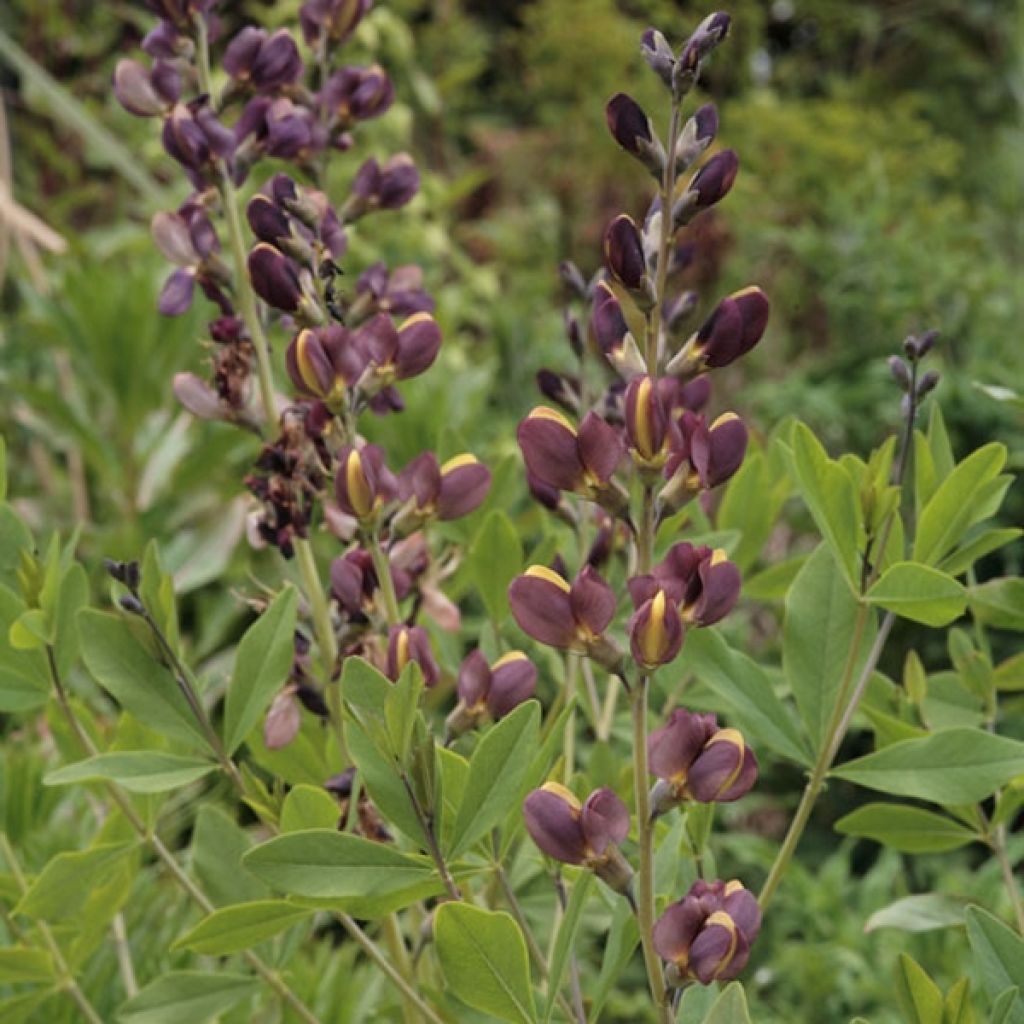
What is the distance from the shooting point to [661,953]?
0.39m

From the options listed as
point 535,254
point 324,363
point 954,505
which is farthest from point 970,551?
point 535,254

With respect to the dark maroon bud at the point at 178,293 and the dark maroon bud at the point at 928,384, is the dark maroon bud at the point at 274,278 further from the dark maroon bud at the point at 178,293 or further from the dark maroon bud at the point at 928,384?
the dark maroon bud at the point at 928,384

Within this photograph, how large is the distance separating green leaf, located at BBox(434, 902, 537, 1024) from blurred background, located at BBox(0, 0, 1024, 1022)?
0.89 ft

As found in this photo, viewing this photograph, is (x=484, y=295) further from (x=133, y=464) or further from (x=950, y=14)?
(x=950, y=14)

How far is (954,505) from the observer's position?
511 millimetres

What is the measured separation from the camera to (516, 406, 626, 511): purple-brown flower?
40cm

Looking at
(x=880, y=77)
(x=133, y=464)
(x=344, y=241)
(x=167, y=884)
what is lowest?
(x=880, y=77)

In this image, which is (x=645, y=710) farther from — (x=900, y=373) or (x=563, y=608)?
(x=900, y=373)

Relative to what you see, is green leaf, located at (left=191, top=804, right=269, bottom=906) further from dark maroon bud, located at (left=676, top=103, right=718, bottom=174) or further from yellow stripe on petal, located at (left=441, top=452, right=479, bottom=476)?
dark maroon bud, located at (left=676, top=103, right=718, bottom=174)

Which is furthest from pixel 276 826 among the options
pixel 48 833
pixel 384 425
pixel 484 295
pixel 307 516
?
pixel 484 295

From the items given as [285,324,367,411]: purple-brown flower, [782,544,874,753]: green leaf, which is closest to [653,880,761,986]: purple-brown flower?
[782,544,874,753]: green leaf

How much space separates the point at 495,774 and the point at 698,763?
0.20ft

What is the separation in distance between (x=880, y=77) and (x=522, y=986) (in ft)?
16.8

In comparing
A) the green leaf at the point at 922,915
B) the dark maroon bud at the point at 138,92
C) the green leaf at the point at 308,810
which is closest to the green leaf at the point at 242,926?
the green leaf at the point at 308,810
